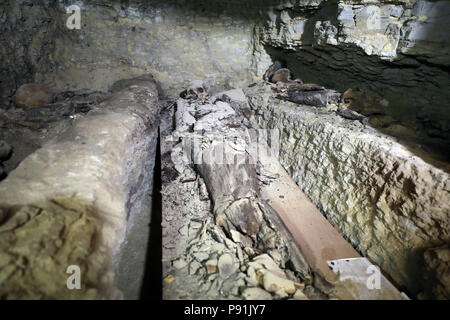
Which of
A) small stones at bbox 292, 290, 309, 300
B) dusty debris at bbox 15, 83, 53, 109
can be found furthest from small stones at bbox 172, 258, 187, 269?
dusty debris at bbox 15, 83, 53, 109

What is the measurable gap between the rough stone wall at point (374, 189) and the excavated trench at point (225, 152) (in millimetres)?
13

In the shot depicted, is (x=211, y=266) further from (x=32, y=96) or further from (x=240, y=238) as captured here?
(x=32, y=96)

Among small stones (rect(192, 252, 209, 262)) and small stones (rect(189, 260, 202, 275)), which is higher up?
small stones (rect(192, 252, 209, 262))

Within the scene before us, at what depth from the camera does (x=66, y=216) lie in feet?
4.17

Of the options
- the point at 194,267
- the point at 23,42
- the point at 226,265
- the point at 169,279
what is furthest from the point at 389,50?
the point at 23,42

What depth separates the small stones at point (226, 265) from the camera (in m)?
1.55

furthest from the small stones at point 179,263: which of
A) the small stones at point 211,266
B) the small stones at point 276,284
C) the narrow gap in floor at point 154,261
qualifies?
the small stones at point 276,284

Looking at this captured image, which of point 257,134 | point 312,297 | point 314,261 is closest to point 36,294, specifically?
point 312,297

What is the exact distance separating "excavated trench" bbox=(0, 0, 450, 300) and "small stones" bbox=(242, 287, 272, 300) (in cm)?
2

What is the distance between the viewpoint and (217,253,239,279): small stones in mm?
1553

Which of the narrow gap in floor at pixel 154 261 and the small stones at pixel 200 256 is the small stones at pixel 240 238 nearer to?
the small stones at pixel 200 256

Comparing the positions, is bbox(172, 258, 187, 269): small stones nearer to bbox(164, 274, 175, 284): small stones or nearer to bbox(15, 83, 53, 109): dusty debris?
bbox(164, 274, 175, 284): small stones

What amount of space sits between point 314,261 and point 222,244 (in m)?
0.75
